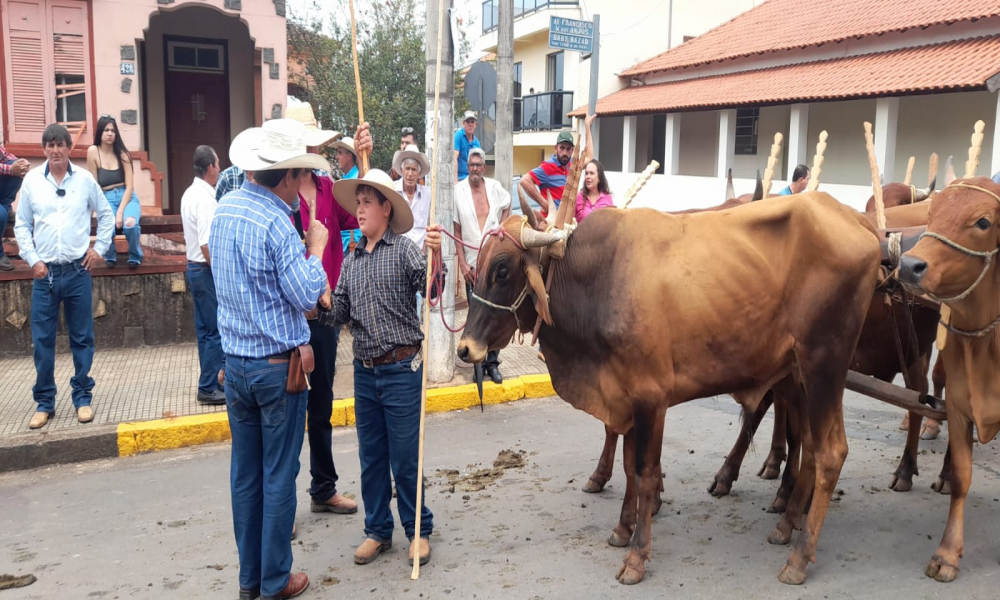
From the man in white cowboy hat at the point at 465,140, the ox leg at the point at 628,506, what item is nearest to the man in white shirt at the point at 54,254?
the ox leg at the point at 628,506

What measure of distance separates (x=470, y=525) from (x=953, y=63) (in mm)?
13672

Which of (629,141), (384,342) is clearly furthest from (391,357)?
(629,141)

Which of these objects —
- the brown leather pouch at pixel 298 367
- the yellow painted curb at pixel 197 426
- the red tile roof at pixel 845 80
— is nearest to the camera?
the brown leather pouch at pixel 298 367

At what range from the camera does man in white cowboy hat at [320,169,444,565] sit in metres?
4.20

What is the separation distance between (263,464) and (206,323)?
3.34m

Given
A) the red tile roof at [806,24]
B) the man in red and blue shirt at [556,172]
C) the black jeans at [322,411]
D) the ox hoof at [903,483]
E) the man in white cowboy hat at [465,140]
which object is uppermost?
the red tile roof at [806,24]

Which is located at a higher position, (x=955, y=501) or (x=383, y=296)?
(x=383, y=296)

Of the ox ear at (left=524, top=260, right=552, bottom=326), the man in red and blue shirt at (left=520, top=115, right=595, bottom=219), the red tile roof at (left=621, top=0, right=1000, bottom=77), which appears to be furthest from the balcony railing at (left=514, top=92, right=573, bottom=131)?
the ox ear at (left=524, top=260, right=552, bottom=326)

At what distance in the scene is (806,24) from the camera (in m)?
20.2

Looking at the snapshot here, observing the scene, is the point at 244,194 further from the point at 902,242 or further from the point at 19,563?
the point at 902,242

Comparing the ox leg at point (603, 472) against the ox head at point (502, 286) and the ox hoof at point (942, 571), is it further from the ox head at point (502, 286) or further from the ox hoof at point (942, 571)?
the ox hoof at point (942, 571)

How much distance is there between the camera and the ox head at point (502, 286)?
4.31 metres

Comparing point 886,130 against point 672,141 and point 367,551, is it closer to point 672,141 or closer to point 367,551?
point 672,141

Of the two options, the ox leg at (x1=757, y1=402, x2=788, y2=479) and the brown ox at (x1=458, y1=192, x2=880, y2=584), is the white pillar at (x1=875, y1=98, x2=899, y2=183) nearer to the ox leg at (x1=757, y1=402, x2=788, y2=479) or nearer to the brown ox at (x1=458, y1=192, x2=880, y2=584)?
the ox leg at (x1=757, y1=402, x2=788, y2=479)
